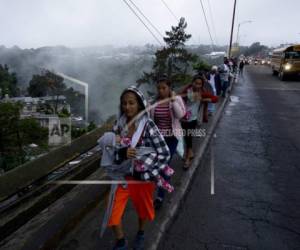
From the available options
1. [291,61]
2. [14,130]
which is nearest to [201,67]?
[14,130]

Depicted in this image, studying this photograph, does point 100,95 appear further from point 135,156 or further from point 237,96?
point 135,156

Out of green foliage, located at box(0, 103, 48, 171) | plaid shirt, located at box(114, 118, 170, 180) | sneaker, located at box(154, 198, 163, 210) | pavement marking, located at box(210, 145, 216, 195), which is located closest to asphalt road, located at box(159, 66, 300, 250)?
pavement marking, located at box(210, 145, 216, 195)

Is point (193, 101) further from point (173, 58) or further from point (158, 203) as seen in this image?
point (173, 58)

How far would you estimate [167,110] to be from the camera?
4148mm

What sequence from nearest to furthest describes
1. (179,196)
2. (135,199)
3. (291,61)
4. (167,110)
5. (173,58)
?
(135,199) < (167,110) < (179,196) < (291,61) < (173,58)

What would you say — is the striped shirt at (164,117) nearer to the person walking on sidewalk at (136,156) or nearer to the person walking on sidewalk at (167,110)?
the person walking on sidewalk at (167,110)

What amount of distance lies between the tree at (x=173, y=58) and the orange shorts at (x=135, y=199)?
34.2 meters

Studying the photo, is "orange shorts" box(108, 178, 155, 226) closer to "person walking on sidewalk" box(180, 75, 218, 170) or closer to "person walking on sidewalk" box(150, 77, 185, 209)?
"person walking on sidewalk" box(150, 77, 185, 209)

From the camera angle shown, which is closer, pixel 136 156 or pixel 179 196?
pixel 136 156

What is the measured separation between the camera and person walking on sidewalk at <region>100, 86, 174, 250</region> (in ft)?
9.12

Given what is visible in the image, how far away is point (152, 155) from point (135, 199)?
0.46m

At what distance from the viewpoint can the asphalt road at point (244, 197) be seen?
356 centimetres

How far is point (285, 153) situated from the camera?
23.1 ft

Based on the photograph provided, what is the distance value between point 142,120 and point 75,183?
1.58 metres
